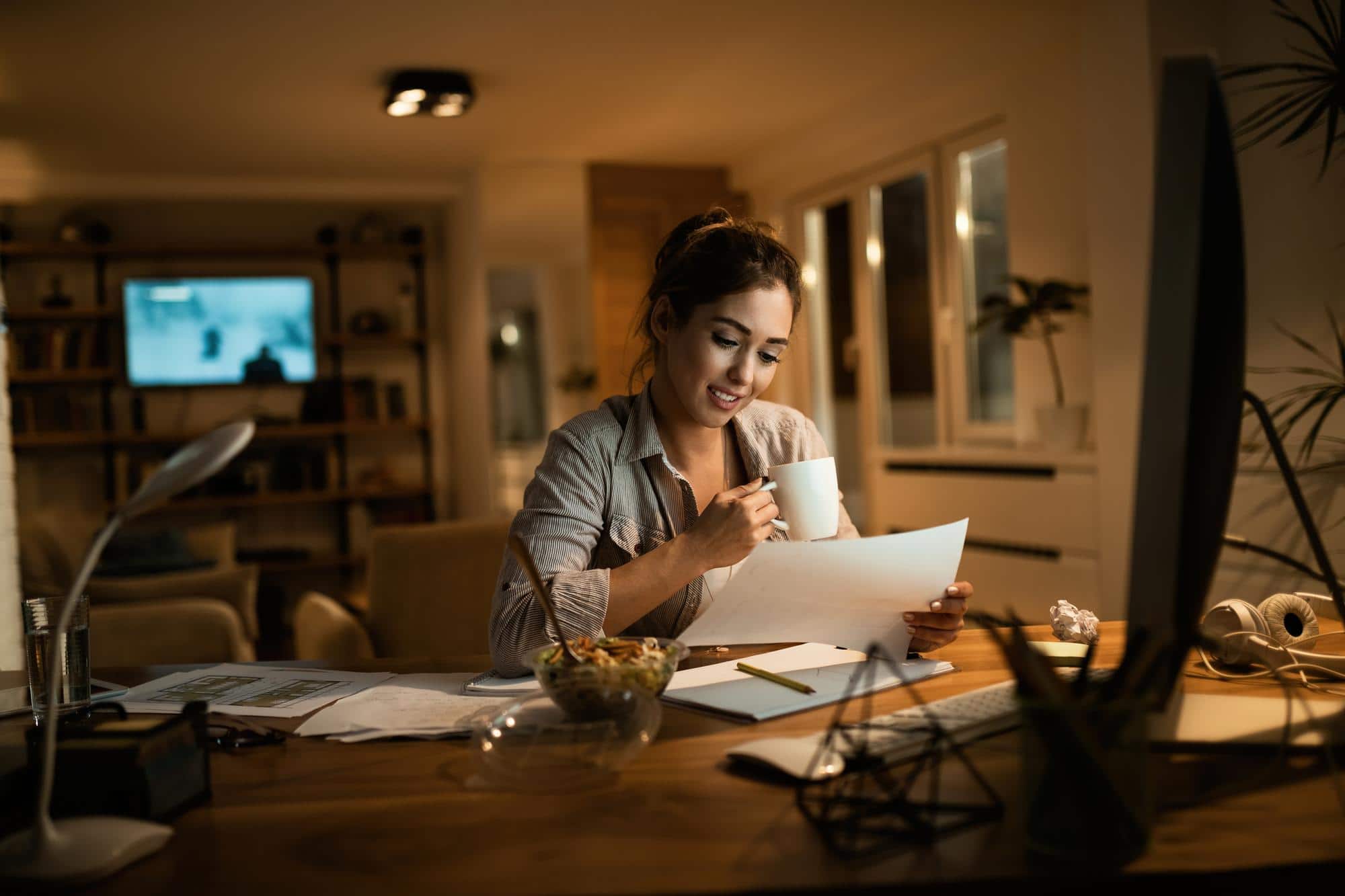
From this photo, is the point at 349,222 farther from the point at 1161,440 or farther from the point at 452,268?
the point at 1161,440

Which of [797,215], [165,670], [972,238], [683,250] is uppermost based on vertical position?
[797,215]

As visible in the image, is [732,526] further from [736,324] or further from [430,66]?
[430,66]

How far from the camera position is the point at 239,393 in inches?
252

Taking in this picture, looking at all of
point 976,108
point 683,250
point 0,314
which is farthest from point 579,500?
point 976,108

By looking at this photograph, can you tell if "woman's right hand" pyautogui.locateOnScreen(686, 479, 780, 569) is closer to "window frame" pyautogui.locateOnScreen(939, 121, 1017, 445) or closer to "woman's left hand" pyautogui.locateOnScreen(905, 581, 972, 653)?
"woman's left hand" pyautogui.locateOnScreen(905, 581, 972, 653)

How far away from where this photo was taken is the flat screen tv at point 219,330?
6078mm

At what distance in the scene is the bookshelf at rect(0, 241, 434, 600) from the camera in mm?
5871

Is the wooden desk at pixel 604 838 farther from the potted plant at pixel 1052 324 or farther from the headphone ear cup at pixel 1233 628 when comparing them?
the potted plant at pixel 1052 324

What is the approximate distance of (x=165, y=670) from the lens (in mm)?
1452

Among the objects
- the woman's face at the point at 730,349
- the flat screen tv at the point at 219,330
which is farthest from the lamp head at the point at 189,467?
the flat screen tv at the point at 219,330

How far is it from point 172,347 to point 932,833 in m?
6.29

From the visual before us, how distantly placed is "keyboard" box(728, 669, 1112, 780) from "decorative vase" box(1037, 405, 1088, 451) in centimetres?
281

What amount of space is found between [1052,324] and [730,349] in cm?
274

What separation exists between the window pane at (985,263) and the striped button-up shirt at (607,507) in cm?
290
